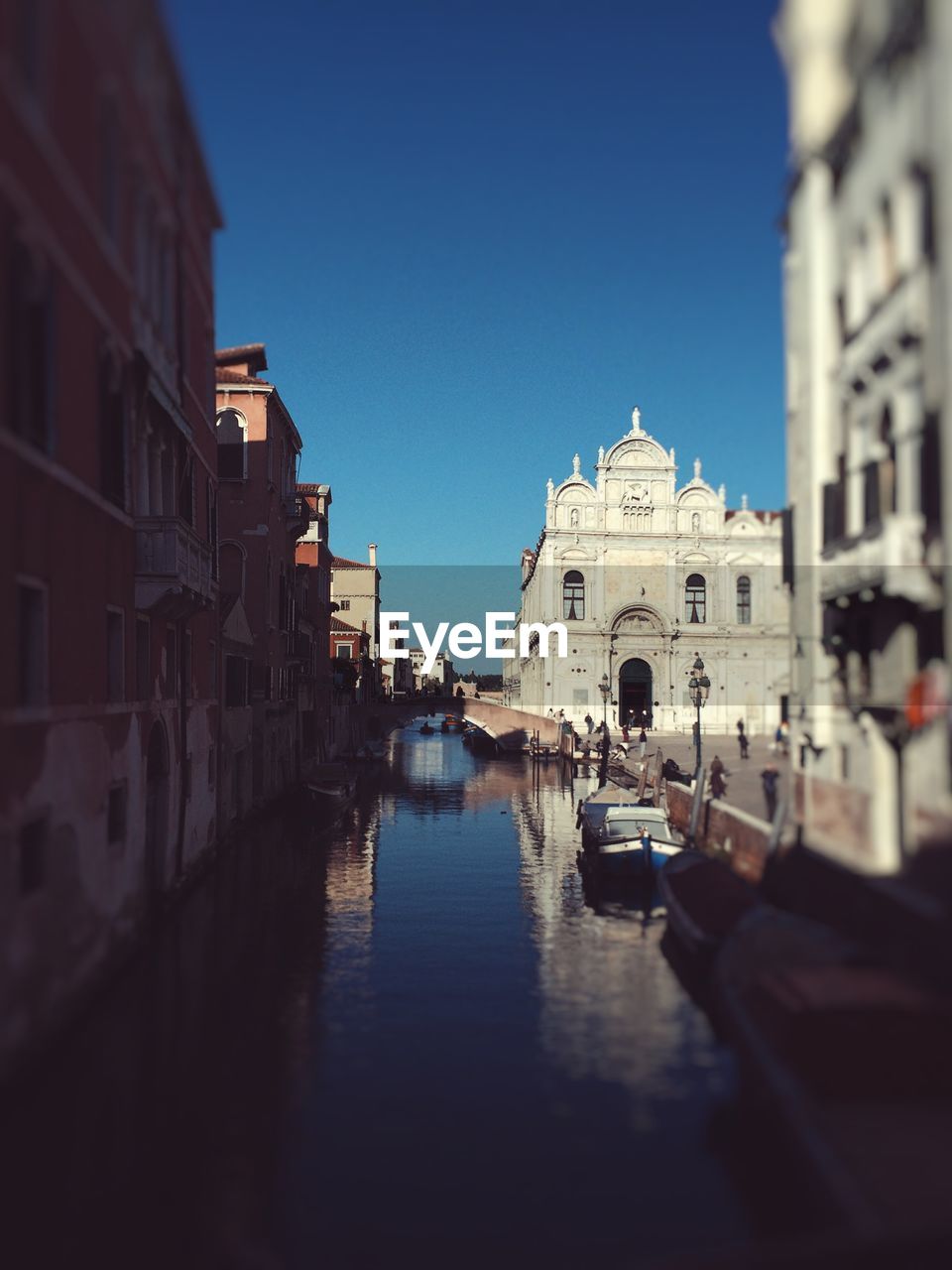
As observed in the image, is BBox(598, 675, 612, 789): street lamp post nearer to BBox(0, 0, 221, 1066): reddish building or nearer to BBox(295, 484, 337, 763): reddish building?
BBox(295, 484, 337, 763): reddish building

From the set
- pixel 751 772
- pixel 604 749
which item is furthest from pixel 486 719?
pixel 751 772

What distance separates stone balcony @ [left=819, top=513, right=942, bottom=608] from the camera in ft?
12.1

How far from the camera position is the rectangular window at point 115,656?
9484 mm

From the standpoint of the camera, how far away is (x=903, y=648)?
3.86 m

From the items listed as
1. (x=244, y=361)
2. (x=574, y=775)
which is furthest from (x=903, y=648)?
(x=574, y=775)

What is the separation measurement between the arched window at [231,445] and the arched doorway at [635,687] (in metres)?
20.7

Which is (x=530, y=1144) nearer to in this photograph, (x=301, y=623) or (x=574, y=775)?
(x=301, y=623)

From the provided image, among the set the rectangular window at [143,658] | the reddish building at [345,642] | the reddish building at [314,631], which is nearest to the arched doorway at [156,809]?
the rectangular window at [143,658]

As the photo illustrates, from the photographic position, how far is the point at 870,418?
4176mm

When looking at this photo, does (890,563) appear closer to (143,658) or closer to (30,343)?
(30,343)

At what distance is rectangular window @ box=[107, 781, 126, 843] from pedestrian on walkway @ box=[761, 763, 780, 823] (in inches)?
222

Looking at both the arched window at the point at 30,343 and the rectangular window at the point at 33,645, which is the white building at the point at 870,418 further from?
the rectangular window at the point at 33,645

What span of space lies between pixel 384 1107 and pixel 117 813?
3.79 metres

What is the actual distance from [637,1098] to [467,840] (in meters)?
14.1
